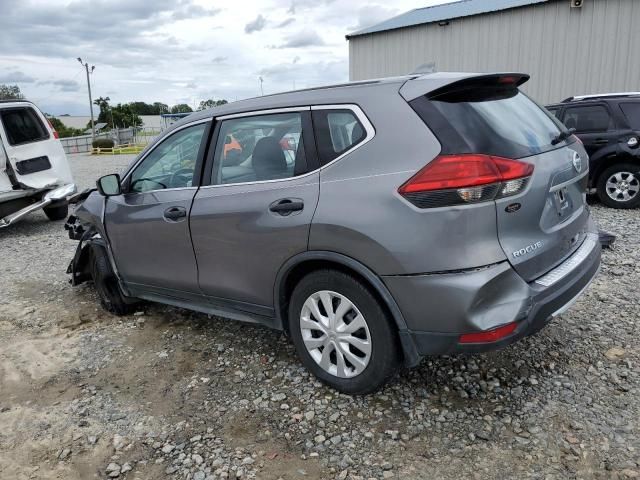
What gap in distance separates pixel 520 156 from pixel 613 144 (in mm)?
6233

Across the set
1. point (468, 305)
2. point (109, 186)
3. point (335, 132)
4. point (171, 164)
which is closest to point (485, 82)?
point (335, 132)

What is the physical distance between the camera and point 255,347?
3.87 metres

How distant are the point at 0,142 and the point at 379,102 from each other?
23.0 ft

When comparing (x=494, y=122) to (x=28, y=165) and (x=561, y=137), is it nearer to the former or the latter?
(x=561, y=137)

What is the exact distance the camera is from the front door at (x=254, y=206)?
299 cm

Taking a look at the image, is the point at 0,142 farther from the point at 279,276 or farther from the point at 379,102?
the point at 379,102

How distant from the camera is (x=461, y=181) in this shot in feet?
8.07

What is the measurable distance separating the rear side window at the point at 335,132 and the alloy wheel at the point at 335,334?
76cm

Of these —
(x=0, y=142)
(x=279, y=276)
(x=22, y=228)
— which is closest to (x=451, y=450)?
(x=279, y=276)

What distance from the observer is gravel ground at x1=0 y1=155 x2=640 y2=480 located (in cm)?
259

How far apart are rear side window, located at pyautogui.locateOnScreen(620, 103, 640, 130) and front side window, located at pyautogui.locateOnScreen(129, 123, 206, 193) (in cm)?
687

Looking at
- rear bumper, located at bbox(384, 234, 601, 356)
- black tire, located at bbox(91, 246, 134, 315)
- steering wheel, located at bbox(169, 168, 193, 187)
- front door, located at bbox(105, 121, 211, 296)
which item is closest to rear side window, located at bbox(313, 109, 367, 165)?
rear bumper, located at bbox(384, 234, 601, 356)

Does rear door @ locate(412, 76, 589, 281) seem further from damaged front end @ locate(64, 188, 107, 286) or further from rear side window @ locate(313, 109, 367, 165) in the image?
damaged front end @ locate(64, 188, 107, 286)

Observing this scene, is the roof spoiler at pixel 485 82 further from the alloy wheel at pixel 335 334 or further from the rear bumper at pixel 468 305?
the alloy wheel at pixel 335 334
